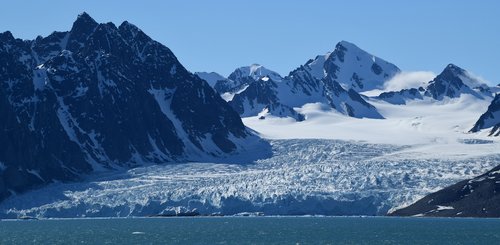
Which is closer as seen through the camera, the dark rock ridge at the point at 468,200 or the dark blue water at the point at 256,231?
the dark blue water at the point at 256,231

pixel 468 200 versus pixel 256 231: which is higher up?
pixel 468 200

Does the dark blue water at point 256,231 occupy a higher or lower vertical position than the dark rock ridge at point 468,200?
lower

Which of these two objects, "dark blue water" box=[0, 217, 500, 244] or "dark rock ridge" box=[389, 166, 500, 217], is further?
"dark rock ridge" box=[389, 166, 500, 217]

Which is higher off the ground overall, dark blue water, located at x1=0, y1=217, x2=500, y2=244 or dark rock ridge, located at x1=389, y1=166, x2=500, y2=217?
dark rock ridge, located at x1=389, y1=166, x2=500, y2=217

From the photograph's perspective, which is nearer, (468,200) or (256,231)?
(256,231)
